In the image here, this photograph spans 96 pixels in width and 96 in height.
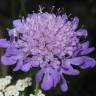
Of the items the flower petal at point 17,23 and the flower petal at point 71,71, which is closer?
the flower petal at point 71,71

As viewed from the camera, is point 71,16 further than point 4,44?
Yes

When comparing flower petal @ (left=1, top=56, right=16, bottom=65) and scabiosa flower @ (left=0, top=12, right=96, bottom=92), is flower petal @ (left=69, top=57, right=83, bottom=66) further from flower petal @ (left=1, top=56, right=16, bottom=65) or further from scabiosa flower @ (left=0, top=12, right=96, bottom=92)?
flower petal @ (left=1, top=56, right=16, bottom=65)

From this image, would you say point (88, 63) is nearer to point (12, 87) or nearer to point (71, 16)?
point (12, 87)

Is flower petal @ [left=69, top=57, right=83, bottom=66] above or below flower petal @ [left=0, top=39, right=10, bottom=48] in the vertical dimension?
below

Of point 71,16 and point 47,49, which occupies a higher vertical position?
point 71,16

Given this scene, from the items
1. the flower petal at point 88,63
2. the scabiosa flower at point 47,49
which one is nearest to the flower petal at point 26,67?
the scabiosa flower at point 47,49

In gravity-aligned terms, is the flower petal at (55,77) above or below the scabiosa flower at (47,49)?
below

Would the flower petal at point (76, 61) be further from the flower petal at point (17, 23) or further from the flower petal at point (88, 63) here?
the flower petal at point (17, 23)

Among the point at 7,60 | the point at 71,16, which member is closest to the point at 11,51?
the point at 7,60

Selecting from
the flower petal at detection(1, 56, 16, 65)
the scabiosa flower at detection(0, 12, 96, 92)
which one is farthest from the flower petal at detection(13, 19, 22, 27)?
the flower petal at detection(1, 56, 16, 65)
